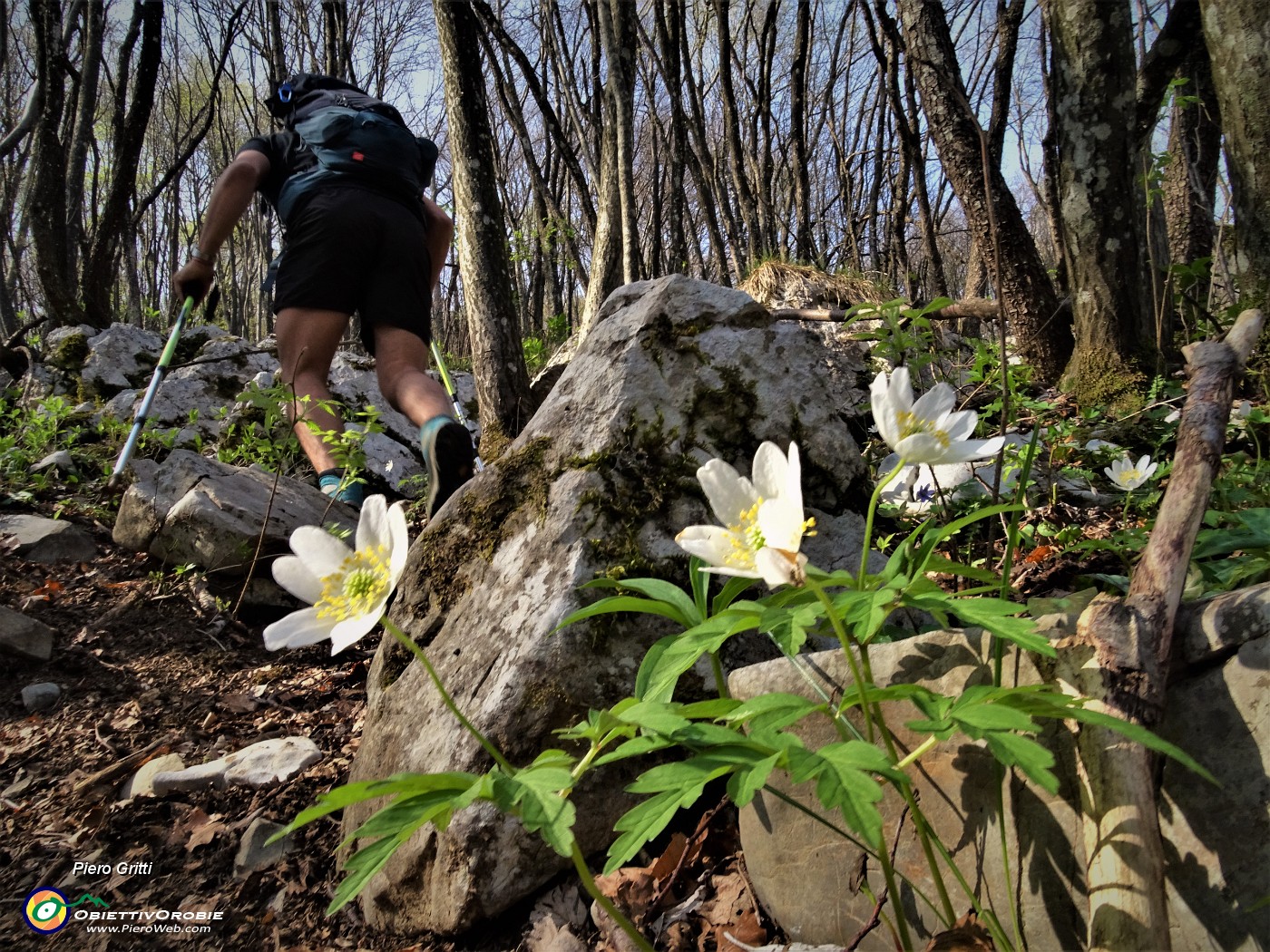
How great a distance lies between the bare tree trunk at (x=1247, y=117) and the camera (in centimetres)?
310

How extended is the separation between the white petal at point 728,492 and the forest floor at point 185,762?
79 cm

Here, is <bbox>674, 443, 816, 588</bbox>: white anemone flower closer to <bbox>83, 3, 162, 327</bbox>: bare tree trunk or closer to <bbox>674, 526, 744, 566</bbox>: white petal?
<bbox>674, 526, 744, 566</bbox>: white petal

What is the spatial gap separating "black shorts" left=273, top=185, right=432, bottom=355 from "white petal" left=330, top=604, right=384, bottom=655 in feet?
9.08

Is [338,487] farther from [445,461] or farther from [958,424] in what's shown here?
[958,424]

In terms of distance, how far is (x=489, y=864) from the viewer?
4.88 feet

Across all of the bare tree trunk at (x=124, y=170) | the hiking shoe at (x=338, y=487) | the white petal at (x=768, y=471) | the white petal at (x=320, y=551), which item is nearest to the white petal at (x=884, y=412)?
the white petal at (x=768, y=471)

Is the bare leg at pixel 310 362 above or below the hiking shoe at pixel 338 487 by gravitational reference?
above

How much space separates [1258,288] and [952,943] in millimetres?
3300

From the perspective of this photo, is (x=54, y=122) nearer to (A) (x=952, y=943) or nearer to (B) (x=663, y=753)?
(B) (x=663, y=753)

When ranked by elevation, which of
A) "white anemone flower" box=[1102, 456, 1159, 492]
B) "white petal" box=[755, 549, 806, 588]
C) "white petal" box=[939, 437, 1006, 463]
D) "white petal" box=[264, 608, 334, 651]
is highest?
"white petal" box=[939, 437, 1006, 463]

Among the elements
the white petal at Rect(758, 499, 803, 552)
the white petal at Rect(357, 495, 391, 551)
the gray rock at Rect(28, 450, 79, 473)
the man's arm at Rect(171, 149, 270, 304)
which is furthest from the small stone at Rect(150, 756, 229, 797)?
the gray rock at Rect(28, 450, 79, 473)

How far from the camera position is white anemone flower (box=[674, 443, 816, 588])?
0.89 metres

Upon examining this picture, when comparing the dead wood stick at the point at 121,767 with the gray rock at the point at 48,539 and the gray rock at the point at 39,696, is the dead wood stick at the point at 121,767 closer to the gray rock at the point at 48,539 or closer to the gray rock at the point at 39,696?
the gray rock at the point at 39,696
